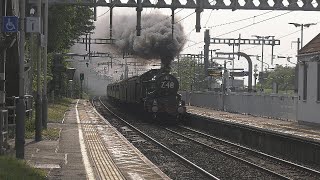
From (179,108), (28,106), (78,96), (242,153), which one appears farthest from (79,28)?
(78,96)

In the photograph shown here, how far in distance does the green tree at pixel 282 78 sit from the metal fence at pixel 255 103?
63.2 meters

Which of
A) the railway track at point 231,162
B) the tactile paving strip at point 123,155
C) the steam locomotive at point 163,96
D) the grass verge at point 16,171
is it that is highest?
the steam locomotive at point 163,96

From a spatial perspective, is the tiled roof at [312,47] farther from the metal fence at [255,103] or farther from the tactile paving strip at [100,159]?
the tactile paving strip at [100,159]

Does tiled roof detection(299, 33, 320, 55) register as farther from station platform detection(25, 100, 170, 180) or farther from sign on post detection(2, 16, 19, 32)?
sign on post detection(2, 16, 19, 32)

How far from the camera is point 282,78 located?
118 metres

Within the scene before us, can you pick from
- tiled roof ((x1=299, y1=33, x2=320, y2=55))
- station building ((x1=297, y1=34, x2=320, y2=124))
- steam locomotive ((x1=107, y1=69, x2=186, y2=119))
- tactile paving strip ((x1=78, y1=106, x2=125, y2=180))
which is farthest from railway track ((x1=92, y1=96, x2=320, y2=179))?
tiled roof ((x1=299, y1=33, x2=320, y2=55))

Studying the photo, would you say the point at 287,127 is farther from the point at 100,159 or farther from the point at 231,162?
the point at 100,159

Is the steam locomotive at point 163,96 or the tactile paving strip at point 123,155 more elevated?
the steam locomotive at point 163,96

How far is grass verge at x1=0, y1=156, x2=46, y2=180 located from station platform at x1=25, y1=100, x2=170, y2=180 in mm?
594

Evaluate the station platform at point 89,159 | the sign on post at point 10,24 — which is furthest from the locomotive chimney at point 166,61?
the sign on post at point 10,24

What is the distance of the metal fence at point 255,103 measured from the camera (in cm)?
3100

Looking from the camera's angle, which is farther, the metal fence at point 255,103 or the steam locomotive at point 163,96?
the metal fence at point 255,103

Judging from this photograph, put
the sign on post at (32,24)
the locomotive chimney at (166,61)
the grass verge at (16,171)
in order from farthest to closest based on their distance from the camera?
the locomotive chimney at (166,61) < the sign on post at (32,24) < the grass verge at (16,171)

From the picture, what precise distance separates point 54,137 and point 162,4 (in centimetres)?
916
